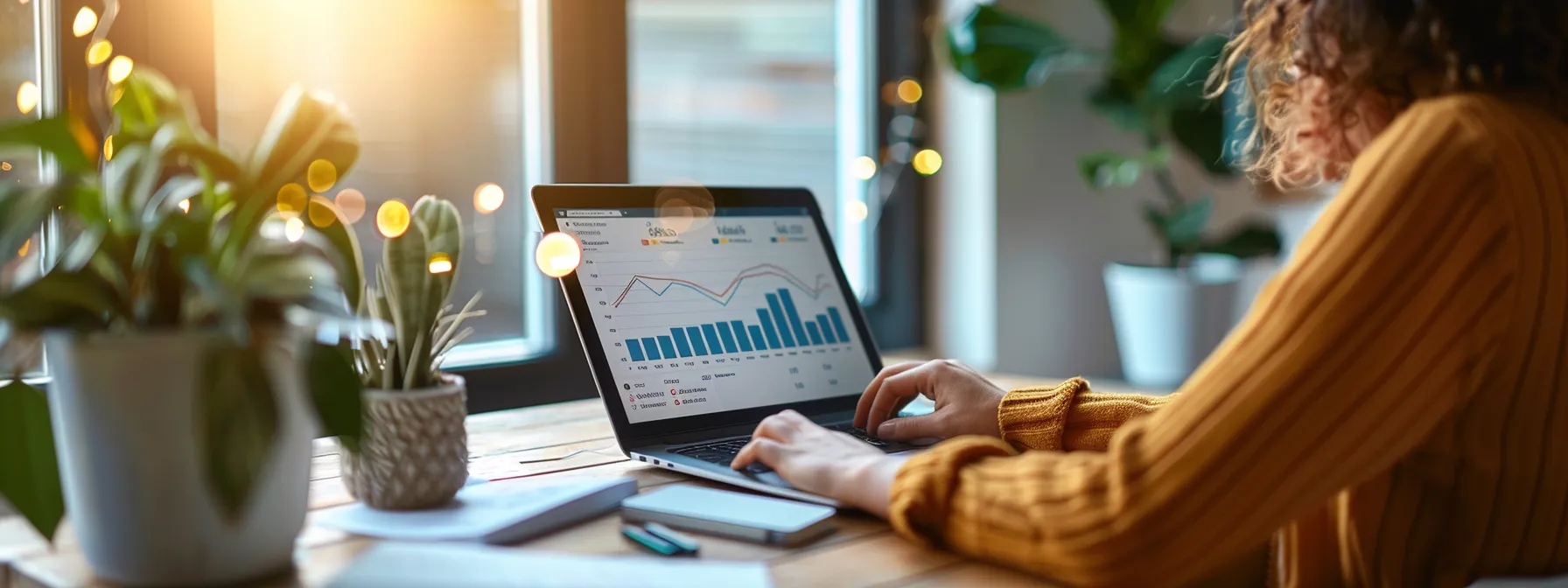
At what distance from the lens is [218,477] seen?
60 cm

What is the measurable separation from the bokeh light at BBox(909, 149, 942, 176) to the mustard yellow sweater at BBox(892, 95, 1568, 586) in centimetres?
156

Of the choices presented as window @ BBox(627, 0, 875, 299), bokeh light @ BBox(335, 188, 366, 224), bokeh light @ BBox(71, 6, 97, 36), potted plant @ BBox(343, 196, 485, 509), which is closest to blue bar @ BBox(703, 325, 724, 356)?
potted plant @ BBox(343, 196, 485, 509)

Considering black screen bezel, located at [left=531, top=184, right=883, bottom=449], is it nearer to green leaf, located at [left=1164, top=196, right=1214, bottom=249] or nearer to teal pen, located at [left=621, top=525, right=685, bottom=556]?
teal pen, located at [left=621, top=525, right=685, bottom=556]

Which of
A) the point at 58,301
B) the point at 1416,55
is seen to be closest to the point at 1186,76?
the point at 1416,55

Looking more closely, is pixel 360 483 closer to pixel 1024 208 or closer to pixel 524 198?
pixel 524 198

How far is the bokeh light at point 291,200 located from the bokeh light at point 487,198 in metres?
0.90

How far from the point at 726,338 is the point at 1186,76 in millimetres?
1333

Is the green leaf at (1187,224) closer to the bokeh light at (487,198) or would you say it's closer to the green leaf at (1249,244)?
the green leaf at (1249,244)

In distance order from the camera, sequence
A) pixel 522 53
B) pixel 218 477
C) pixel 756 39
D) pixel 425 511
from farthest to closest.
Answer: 1. pixel 756 39
2. pixel 522 53
3. pixel 425 511
4. pixel 218 477

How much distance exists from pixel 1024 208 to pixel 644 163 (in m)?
0.79

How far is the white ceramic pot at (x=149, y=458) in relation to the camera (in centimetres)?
64

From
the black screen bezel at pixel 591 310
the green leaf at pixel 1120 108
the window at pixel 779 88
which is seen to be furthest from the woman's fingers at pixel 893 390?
the green leaf at pixel 1120 108

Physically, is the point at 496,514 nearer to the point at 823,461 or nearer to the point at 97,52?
the point at 823,461

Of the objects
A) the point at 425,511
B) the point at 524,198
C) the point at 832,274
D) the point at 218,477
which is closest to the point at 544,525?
the point at 425,511
